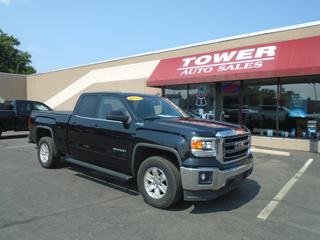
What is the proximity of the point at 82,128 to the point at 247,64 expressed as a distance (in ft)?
26.0

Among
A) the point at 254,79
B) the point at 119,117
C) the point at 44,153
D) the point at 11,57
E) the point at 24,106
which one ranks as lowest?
the point at 44,153

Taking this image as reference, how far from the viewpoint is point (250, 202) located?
5648 millimetres

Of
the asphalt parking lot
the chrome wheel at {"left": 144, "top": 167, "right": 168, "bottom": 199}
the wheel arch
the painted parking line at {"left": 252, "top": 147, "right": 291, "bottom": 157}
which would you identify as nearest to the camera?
the asphalt parking lot

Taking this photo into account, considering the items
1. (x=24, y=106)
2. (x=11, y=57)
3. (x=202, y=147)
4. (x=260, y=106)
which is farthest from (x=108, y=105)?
(x=11, y=57)

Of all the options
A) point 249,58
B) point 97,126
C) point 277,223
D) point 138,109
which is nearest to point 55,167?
point 97,126

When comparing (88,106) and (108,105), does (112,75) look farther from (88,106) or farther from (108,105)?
(108,105)

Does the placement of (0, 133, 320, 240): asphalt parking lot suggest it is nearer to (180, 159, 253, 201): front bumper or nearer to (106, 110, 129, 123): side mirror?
(180, 159, 253, 201): front bumper

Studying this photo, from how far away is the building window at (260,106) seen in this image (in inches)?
501

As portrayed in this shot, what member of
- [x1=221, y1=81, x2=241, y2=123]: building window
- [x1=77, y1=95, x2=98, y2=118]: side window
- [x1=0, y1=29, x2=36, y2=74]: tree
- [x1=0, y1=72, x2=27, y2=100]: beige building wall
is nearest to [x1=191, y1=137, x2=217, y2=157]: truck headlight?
[x1=77, y1=95, x2=98, y2=118]: side window

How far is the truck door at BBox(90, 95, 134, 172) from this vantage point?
577cm

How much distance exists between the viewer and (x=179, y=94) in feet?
52.0

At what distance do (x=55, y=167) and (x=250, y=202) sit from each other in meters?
4.93

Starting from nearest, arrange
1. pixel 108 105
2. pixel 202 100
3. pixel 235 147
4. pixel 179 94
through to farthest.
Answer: pixel 235 147 < pixel 108 105 < pixel 202 100 < pixel 179 94

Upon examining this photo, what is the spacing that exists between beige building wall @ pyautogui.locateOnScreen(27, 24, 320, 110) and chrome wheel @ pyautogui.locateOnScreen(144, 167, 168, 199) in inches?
371
